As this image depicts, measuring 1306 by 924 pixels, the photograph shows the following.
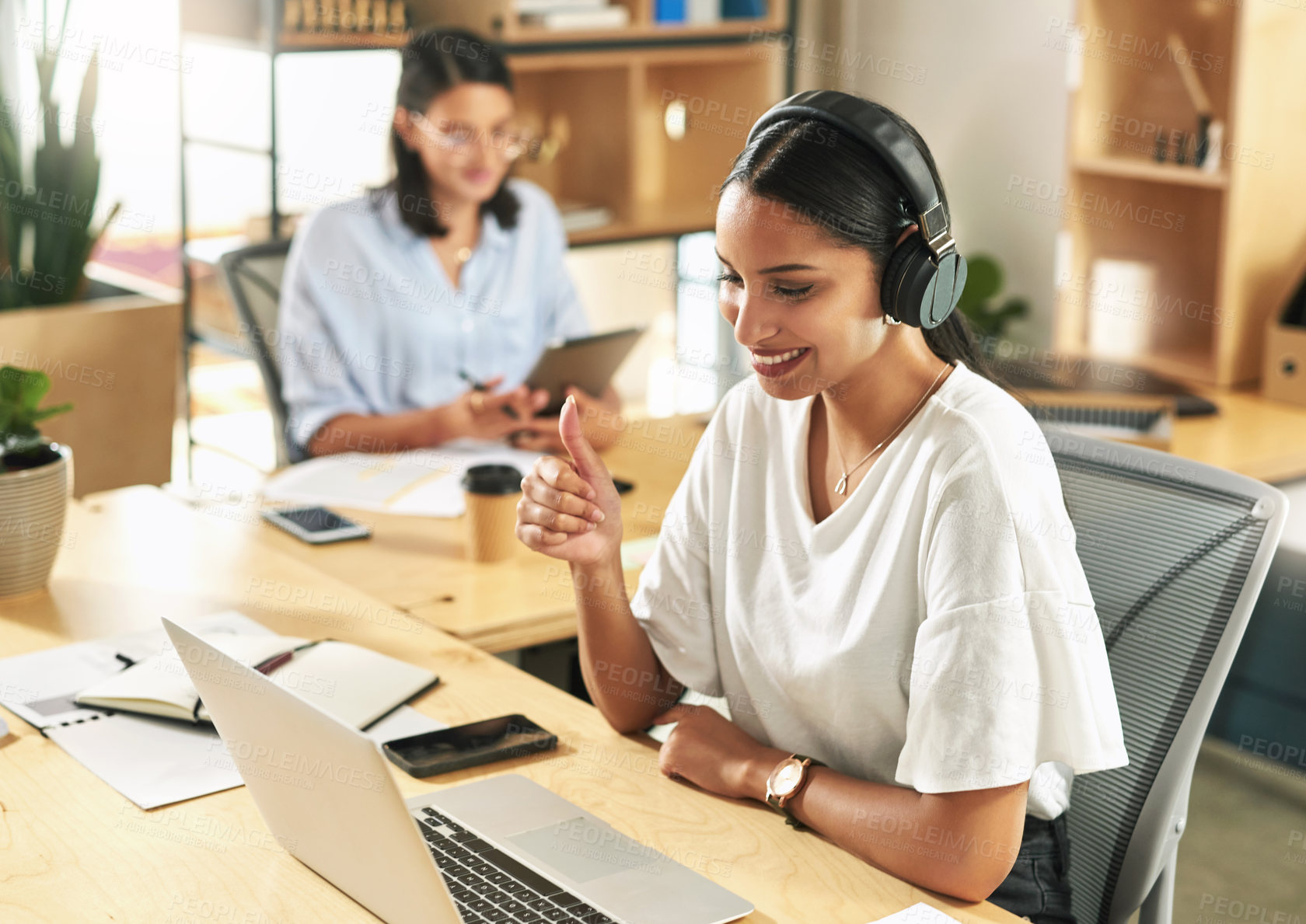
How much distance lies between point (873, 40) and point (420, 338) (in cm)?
193

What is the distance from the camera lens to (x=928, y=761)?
1075 mm

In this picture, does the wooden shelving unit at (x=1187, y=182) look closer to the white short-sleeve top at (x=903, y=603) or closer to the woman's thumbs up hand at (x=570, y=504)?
the white short-sleeve top at (x=903, y=603)

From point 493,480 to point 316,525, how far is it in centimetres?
28

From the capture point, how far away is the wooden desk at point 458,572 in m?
1.62

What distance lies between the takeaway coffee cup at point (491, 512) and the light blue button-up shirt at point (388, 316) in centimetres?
74

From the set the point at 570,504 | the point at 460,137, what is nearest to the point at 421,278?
the point at 460,137

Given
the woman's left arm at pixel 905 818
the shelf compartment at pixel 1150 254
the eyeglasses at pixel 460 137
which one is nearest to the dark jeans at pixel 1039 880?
the woman's left arm at pixel 905 818

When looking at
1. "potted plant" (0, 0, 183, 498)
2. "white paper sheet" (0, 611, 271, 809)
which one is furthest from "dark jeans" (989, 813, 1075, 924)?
"potted plant" (0, 0, 183, 498)

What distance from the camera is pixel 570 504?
1266mm

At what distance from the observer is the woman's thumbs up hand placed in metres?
1.27

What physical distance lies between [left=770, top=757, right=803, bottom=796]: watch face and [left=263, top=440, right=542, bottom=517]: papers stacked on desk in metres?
0.82

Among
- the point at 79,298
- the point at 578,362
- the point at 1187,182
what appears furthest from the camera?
the point at 79,298

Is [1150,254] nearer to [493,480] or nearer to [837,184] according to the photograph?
[493,480]

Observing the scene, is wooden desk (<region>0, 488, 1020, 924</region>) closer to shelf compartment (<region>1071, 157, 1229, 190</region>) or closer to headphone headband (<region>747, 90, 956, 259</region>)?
headphone headband (<region>747, 90, 956, 259</region>)
